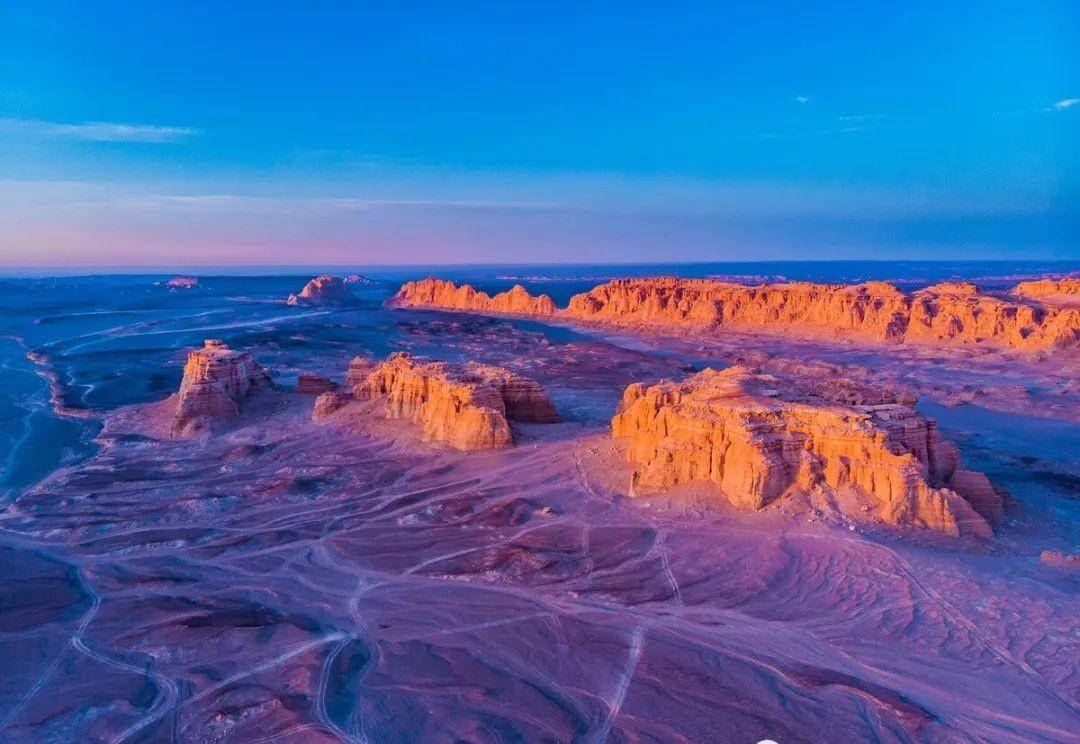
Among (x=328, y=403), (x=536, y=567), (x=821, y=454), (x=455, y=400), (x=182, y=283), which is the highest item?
(x=182, y=283)

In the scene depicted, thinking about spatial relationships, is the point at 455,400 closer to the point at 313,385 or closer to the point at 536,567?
the point at 313,385

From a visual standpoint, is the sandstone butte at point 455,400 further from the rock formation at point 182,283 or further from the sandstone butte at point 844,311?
the rock formation at point 182,283

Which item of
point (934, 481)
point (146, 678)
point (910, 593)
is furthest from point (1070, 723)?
point (146, 678)

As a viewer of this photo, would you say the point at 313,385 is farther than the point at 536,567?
Yes

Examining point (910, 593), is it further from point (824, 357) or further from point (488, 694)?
point (824, 357)

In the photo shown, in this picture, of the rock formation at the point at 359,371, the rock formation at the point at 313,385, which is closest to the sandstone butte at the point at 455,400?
the rock formation at the point at 359,371

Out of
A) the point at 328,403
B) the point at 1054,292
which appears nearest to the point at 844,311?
the point at 1054,292

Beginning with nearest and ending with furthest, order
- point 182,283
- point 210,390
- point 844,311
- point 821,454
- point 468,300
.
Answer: point 821,454, point 210,390, point 844,311, point 468,300, point 182,283
